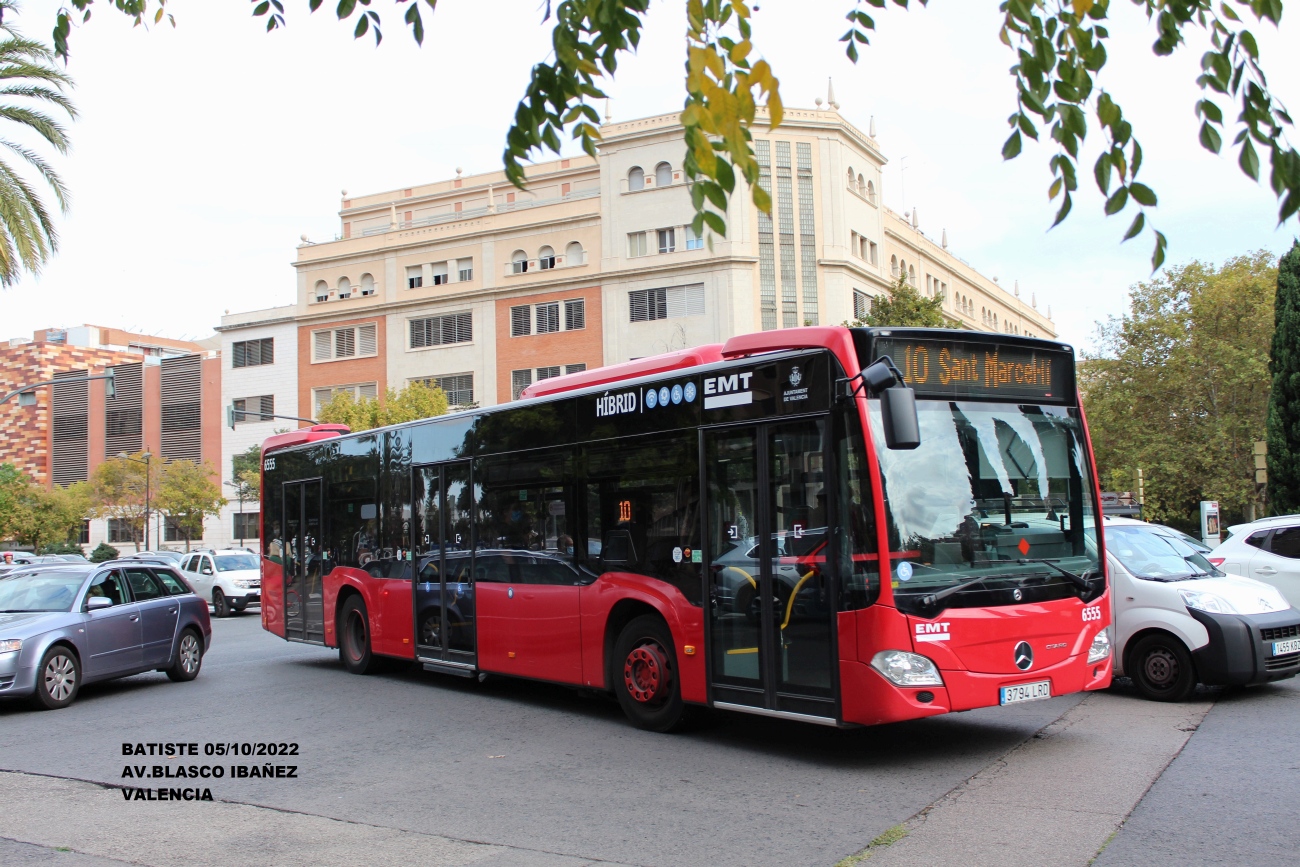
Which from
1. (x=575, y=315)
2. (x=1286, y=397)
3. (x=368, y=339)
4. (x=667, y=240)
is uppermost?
(x=667, y=240)

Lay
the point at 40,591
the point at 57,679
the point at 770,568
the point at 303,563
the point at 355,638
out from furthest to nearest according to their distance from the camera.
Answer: the point at 303,563, the point at 355,638, the point at 40,591, the point at 57,679, the point at 770,568

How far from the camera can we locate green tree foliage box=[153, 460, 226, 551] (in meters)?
63.9

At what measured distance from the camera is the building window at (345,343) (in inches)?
2530

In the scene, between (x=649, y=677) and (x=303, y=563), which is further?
(x=303, y=563)

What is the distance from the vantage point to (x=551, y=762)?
8.67 metres

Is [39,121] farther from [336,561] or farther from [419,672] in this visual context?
[419,672]

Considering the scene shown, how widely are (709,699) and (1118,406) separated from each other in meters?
35.1

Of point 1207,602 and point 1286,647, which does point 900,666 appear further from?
point 1286,647

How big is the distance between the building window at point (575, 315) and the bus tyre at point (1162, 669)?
4791 cm

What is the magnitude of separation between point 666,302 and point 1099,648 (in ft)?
155

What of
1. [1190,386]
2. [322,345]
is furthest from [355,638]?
[322,345]

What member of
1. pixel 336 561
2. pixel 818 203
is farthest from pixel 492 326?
pixel 336 561

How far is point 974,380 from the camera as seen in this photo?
853 centimetres

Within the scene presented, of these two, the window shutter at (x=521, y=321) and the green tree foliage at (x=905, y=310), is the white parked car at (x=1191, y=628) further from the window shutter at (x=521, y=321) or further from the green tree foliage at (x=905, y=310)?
the window shutter at (x=521, y=321)
